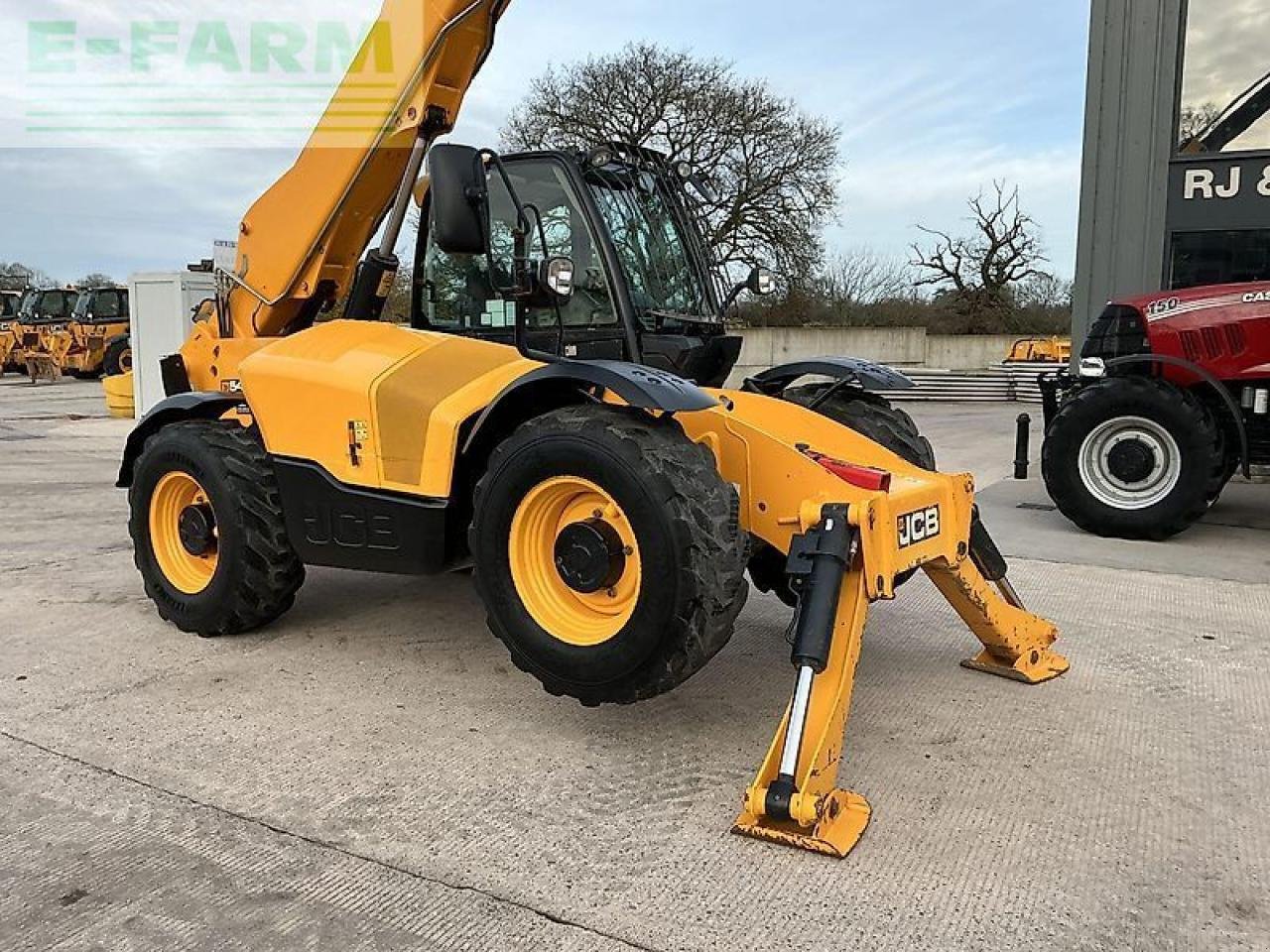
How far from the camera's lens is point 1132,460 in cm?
691

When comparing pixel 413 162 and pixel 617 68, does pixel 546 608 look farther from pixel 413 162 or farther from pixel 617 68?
pixel 617 68

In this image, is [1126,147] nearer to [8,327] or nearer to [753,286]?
[753,286]

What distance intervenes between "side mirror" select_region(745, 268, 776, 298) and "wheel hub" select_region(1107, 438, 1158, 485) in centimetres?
323

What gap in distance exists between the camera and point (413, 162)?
4.69m

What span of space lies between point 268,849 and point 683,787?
117cm

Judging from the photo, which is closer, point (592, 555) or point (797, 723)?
point (797, 723)

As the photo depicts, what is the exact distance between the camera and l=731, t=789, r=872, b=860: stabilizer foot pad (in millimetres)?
2721

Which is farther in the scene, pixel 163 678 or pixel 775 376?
pixel 775 376

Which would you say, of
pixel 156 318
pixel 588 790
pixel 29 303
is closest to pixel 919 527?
pixel 588 790

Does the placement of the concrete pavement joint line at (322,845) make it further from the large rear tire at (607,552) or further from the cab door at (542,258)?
the cab door at (542,258)

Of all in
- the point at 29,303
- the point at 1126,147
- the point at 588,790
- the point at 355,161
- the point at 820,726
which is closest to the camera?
the point at 820,726

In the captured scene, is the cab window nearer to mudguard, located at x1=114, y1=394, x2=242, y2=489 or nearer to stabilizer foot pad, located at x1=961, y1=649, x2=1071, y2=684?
mudguard, located at x1=114, y1=394, x2=242, y2=489

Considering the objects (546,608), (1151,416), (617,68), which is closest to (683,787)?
(546,608)

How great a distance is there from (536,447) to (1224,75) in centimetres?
981
